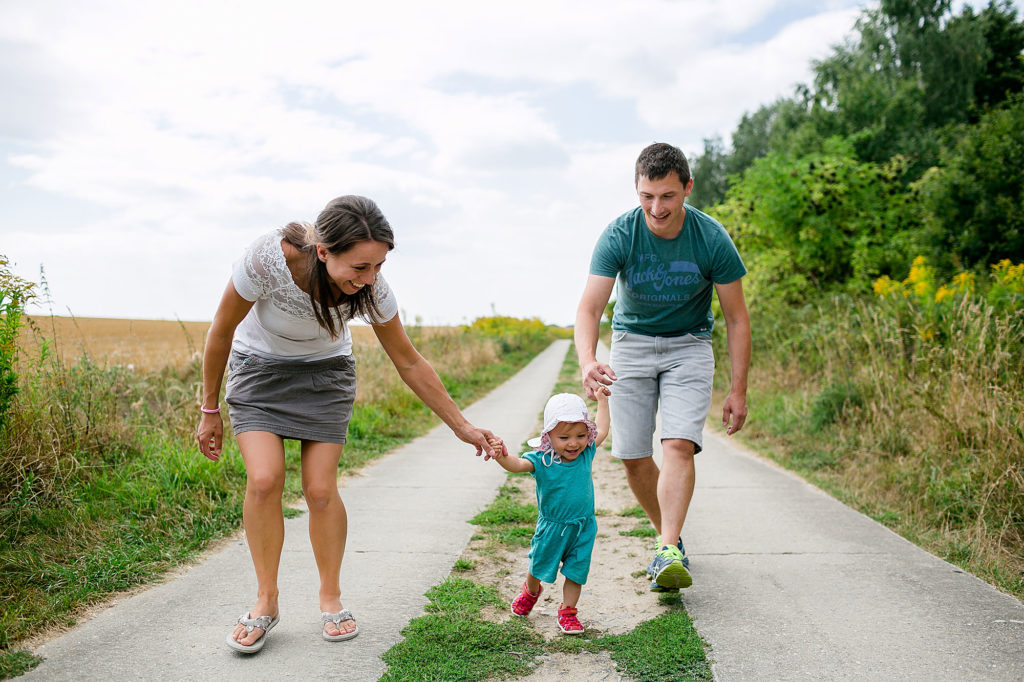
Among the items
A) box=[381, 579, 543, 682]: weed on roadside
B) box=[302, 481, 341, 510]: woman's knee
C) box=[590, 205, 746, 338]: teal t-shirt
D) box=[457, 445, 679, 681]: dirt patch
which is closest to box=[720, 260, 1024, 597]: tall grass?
box=[457, 445, 679, 681]: dirt patch

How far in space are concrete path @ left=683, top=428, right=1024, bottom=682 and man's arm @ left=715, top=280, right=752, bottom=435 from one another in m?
0.91

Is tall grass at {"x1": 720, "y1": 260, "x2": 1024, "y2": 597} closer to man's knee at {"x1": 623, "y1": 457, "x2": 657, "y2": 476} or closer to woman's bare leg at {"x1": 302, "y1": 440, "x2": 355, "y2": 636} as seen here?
man's knee at {"x1": 623, "y1": 457, "x2": 657, "y2": 476}

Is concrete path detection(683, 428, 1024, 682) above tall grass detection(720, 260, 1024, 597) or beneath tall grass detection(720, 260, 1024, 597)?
beneath

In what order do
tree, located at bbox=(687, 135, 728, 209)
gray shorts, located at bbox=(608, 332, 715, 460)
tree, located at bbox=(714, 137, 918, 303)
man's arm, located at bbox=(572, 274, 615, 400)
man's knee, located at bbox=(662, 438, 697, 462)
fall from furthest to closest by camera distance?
tree, located at bbox=(687, 135, 728, 209)
tree, located at bbox=(714, 137, 918, 303)
gray shorts, located at bbox=(608, 332, 715, 460)
man's knee, located at bbox=(662, 438, 697, 462)
man's arm, located at bbox=(572, 274, 615, 400)

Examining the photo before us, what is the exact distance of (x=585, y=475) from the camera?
3461mm

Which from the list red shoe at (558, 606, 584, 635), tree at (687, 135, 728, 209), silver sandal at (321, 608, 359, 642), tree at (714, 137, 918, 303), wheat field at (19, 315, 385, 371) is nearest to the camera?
silver sandal at (321, 608, 359, 642)

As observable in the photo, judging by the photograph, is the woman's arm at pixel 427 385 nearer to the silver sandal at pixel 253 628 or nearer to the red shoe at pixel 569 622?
the red shoe at pixel 569 622

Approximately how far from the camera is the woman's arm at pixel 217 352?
321 cm

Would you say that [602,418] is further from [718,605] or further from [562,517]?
[718,605]

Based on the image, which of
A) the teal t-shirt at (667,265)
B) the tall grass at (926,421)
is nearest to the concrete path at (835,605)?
the tall grass at (926,421)

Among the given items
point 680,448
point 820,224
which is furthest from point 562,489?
point 820,224

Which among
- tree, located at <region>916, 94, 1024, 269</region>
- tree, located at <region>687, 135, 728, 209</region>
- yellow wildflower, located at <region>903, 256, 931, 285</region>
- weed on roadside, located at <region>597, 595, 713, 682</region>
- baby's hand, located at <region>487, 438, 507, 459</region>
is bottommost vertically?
weed on roadside, located at <region>597, 595, 713, 682</region>

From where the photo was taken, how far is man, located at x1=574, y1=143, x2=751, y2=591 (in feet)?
12.3

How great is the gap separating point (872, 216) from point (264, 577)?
1646 cm
